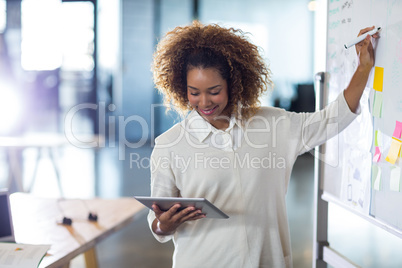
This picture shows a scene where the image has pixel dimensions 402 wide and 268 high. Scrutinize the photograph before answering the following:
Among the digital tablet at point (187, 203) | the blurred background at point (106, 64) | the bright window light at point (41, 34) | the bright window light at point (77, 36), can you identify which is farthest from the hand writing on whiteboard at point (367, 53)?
the bright window light at point (41, 34)

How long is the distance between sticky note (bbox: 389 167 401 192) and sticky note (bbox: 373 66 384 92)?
0.27 metres

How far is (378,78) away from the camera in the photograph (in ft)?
4.91

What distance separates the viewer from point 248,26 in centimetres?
823

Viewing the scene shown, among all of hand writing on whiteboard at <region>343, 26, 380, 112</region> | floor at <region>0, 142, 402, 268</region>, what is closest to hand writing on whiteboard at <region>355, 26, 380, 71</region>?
hand writing on whiteboard at <region>343, 26, 380, 112</region>

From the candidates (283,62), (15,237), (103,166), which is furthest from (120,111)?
(15,237)

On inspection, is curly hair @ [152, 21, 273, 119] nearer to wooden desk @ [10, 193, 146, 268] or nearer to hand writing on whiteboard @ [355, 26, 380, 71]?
hand writing on whiteboard @ [355, 26, 380, 71]

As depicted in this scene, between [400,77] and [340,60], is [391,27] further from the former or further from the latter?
[340,60]

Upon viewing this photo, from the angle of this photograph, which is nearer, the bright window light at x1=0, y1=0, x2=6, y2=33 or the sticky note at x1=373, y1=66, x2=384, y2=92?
the sticky note at x1=373, y1=66, x2=384, y2=92

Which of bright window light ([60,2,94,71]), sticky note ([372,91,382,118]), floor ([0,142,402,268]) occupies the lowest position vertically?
floor ([0,142,402,268])

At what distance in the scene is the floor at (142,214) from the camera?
3.43 m

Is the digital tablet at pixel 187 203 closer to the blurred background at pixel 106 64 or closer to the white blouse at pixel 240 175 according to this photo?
the white blouse at pixel 240 175

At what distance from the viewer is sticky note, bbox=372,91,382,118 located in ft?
4.97

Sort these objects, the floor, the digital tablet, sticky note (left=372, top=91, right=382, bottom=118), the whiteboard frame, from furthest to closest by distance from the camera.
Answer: the floor
the whiteboard frame
sticky note (left=372, top=91, right=382, bottom=118)
the digital tablet

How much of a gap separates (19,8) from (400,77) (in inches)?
293
